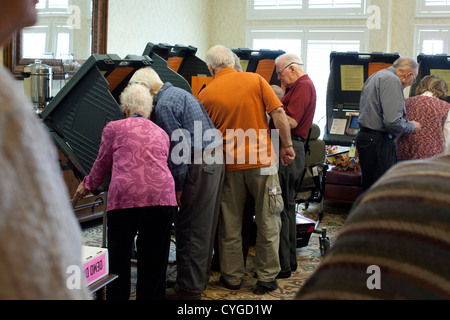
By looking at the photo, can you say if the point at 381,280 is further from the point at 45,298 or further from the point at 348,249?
the point at 45,298

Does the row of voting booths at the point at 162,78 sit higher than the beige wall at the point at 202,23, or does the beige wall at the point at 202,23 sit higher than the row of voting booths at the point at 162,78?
the beige wall at the point at 202,23

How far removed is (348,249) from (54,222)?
294 mm

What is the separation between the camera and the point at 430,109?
4453mm

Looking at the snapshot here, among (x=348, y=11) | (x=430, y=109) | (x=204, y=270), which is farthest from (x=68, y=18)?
(x=348, y=11)

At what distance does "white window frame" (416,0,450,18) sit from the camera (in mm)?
7891

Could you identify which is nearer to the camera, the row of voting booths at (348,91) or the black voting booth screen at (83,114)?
the black voting booth screen at (83,114)

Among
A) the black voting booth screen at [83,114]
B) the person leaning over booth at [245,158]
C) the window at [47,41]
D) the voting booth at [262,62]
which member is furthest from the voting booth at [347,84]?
the black voting booth screen at [83,114]

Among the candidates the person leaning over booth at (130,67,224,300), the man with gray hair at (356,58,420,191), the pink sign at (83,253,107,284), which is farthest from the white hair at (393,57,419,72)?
the pink sign at (83,253,107,284)

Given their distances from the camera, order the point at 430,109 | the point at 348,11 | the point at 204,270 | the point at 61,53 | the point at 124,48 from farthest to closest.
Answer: the point at 348,11
the point at 124,48
the point at 61,53
the point at 430,109
the point at 204,270

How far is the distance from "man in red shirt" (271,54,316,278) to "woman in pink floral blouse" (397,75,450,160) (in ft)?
3.82

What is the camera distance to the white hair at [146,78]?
3178 millimetres

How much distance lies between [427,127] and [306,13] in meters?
4.46

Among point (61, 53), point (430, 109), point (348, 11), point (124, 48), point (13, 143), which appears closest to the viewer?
point (13, 143)
